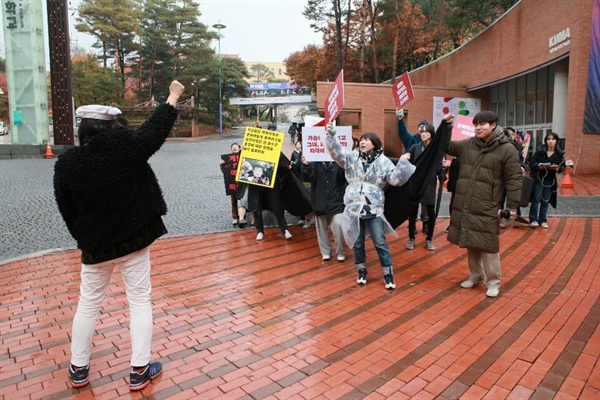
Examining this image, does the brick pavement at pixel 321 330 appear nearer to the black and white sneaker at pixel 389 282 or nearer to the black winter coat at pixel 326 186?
the black and white sneaker at pixel 389 282

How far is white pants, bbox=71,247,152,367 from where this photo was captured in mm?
3096

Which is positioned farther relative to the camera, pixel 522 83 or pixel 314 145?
pixel 522 83

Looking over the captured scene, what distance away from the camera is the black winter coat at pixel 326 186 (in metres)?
5.99

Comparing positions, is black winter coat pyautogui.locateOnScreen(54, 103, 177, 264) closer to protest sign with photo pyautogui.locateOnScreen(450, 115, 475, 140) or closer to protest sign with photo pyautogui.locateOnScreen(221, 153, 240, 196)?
protest sign with photo pyautogui.locateOnScreen(450, 115, 475, 140)

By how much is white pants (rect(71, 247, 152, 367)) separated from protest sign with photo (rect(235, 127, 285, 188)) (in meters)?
4.19

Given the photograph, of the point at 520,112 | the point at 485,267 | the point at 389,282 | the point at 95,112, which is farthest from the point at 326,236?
the point at 520,112

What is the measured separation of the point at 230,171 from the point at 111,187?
18.0 ft

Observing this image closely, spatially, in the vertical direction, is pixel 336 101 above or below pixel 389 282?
above

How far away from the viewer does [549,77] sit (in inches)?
773

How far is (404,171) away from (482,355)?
6.63ft

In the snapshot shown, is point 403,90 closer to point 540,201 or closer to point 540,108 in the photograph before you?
point 540,201

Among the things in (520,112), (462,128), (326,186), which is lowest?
(326,186)

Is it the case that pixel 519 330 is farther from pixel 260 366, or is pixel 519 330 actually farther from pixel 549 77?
pixel 549 77

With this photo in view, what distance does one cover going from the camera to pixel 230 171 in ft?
27.5
